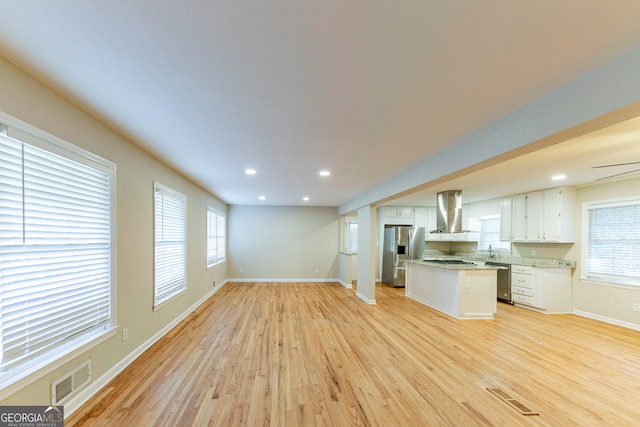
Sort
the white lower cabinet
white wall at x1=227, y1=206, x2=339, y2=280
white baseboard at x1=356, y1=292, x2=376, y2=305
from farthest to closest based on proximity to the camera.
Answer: white wall at x1=227, y1=206, x2=339, y2=280 → white baseboard at x1=356, y1=292, x2=376, y2=305 → the white lower cabinet

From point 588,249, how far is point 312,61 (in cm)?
638

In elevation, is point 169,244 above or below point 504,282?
above

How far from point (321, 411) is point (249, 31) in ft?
8.83

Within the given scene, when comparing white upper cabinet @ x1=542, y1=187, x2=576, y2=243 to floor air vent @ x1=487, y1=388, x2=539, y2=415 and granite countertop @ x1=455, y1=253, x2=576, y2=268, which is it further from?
floor air vent @ x1=487, y1=388, x2=539, y2=415

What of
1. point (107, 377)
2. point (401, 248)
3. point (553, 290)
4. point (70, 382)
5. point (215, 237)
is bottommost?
point (107, 377)

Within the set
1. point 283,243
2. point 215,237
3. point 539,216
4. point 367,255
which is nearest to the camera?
Result: point 539,216

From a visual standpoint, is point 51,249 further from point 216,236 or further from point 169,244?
point 216,236

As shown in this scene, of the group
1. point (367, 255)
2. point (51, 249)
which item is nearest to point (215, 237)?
point (367, 255)

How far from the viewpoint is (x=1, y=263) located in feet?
5.24

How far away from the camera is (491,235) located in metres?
6.90

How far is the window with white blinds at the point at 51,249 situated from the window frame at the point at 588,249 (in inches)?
291

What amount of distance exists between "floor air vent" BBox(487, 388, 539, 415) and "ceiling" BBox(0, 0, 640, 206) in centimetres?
245

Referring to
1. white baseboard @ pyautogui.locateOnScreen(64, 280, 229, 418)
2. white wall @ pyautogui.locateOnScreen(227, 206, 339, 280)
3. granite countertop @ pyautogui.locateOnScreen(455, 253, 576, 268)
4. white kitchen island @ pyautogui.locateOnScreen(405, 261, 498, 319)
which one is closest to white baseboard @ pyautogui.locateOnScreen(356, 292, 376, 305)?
white kitchen island @ pyautogui.locateOnScreen(405, 261, 498, 319)

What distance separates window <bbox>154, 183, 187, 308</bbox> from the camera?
3617 millimetres
